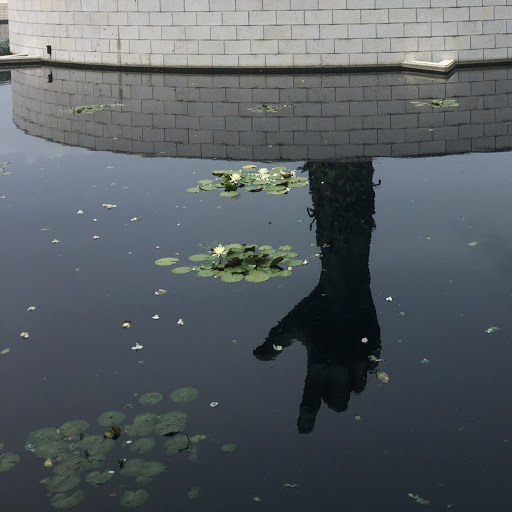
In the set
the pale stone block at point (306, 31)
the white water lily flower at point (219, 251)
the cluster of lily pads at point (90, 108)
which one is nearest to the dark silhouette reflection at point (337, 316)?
the white water lily flower at point (219, 251)

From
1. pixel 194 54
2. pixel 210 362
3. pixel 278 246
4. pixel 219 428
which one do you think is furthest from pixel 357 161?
pixel 194 54

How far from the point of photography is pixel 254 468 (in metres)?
4.57

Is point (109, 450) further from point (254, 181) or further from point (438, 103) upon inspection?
point (438, 103)

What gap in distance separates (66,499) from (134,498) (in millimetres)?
336

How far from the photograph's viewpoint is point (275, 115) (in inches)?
528

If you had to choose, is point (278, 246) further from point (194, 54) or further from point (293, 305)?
point (194, 54)

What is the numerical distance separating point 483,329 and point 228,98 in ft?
31.7

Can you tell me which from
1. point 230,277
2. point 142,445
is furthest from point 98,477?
point 230,277

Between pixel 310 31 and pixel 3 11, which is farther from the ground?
pixel 3 11

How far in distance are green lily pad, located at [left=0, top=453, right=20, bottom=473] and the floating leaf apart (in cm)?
218

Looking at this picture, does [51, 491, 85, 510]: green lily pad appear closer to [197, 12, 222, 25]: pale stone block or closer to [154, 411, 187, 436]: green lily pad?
[154, 411, 187, 436]: green lily pad

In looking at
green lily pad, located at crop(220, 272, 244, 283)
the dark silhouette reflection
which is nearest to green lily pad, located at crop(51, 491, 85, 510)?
the dark silhouette reflection

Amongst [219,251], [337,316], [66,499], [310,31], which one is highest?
[310,31]

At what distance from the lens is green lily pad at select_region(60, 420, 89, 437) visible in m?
4.96
